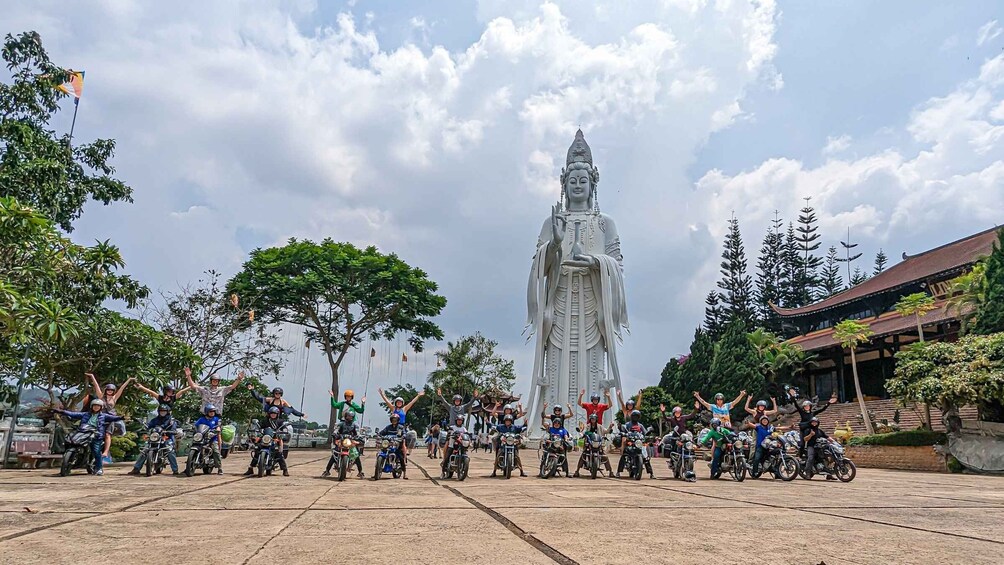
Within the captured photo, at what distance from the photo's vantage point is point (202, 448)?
10.4 meters

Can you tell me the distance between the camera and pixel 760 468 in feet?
38.9

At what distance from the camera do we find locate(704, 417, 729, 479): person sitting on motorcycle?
11227 mm

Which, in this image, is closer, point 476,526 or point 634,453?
point 476,526

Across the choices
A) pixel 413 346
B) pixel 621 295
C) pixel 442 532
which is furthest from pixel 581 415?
pixel 442 532

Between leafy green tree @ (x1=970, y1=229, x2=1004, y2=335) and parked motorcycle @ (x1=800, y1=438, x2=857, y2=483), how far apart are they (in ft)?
36.7

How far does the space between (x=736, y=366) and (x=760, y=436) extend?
2007 centimetres

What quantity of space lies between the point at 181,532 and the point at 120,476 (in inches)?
255

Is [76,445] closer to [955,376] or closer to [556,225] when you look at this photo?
[556,225]

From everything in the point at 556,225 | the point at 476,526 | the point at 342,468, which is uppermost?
the point at 556,225

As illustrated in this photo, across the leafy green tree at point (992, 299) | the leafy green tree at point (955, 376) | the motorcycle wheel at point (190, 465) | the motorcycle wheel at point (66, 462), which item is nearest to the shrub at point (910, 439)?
the leafy green tree at point (955, 376)

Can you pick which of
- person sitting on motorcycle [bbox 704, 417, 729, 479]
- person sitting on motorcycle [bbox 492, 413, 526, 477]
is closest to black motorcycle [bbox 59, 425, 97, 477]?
person sitting on motorcycle [bbox 492, 413, 526, 477]

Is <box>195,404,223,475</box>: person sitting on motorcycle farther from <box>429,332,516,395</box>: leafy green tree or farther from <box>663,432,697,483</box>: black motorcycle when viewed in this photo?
<box>429,332,516,395</box>: leafy green tree

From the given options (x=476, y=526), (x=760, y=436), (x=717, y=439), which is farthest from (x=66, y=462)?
(x=760, y=436)

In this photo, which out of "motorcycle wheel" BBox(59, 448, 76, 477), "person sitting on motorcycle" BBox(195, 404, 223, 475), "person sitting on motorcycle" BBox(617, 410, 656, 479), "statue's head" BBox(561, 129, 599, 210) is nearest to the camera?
"motorcycle wheel" BBox(59, 448, 76, 477)
